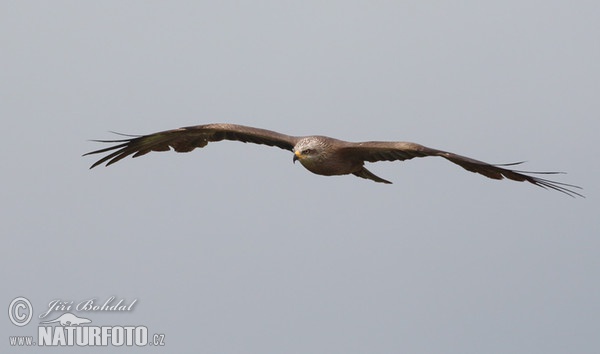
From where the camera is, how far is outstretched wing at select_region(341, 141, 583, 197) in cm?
1230

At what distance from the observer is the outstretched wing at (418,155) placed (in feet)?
40.4

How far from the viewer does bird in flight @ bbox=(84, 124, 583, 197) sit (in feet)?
41.0

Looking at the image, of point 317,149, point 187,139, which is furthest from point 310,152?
point 187,139

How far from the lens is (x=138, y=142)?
15211 mm

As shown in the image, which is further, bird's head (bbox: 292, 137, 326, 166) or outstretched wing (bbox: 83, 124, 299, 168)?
outstretched wing (bbox: 83, 124, 299, 168)

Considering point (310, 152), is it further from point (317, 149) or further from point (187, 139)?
point (187, 139)

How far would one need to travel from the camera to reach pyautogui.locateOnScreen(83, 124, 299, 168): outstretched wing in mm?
14805

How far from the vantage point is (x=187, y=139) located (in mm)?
15391

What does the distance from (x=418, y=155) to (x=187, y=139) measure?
3807 millimetres

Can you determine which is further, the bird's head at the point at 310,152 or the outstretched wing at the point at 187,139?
the outstretched wing at the point at 187,139

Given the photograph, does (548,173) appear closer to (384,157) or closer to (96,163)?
(384,157)

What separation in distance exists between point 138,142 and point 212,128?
109 centimetres

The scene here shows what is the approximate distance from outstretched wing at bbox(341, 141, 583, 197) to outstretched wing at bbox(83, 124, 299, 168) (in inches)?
52.6

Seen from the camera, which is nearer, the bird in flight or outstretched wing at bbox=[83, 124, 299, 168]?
the bird in flight
